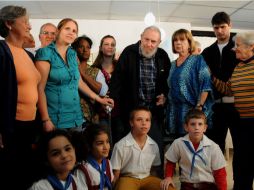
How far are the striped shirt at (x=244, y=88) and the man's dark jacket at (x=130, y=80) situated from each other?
0.55 m

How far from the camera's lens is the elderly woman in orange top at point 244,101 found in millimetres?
2354

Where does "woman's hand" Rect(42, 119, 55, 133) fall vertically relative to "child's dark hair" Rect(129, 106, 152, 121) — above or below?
below

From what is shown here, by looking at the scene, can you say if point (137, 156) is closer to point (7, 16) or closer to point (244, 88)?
point (244, 88)

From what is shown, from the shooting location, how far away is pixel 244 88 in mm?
2357

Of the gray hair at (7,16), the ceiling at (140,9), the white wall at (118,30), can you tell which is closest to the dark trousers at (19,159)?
the gray hair at (7,16)

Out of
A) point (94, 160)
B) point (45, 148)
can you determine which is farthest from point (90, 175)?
point (45, 148)

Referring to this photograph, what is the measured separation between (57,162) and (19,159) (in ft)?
0.77

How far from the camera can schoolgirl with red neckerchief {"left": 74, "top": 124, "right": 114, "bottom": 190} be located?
1943 mm

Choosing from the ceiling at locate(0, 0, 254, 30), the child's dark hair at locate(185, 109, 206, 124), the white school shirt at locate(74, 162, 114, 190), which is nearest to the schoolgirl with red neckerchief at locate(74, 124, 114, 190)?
the white school shirt at locate(74, 162, 114, 190)

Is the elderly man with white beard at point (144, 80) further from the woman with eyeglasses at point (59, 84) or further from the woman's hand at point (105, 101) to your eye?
the woman with eyeglasses at point (59, 84)

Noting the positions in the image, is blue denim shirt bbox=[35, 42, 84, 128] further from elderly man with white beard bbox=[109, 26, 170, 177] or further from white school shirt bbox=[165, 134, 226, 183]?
white school shirt bbox=[165, 134, 226, 183]

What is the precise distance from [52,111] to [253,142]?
1540 mm

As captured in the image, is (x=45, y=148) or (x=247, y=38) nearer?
(x=45, y=148)

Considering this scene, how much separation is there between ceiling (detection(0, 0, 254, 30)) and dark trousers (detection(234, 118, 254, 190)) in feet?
11.2
